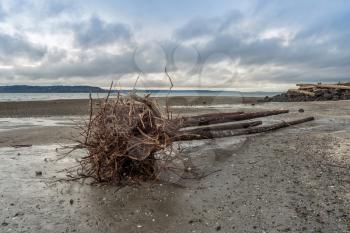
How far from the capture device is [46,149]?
402 inches

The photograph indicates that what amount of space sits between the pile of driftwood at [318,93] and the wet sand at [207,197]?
26535mm

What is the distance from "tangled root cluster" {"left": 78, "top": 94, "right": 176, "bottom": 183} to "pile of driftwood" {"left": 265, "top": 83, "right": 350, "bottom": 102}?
2929cm

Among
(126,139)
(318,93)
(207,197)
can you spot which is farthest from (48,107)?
(207,197)

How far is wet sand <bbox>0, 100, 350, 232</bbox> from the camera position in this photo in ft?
15.4

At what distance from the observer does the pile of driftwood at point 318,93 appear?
110 ft

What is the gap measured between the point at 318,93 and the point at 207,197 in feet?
104

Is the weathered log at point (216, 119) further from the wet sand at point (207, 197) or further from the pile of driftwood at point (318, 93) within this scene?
the pile of driftwood at point (318, 93)

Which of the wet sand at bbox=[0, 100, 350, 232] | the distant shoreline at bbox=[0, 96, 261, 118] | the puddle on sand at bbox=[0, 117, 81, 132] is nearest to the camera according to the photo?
the wet sand at bbox=[0, 100, 350, 232]

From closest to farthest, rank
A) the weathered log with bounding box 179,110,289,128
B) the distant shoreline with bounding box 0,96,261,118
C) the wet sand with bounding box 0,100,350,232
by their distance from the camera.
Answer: the wet sand with bounding box 0,100,350,232 → the weathered log with bounding box 179,110,289,128 → the distant shoreline with bounding box 0,96,261,118

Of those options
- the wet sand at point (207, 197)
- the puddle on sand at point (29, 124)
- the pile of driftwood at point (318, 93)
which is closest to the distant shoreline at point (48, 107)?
the puddle on sand at point (29, 124)

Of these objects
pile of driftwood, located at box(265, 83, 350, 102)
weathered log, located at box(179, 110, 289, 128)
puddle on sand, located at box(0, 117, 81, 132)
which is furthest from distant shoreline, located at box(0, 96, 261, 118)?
weathered log, located at box(179, 110, 289, 128)

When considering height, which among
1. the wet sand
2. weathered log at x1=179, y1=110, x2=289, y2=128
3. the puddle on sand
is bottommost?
the wet sand

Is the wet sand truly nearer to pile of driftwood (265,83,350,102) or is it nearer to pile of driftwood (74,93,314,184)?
pile of driftwood (74,93,314,184)

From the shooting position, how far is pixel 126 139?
6.32m
